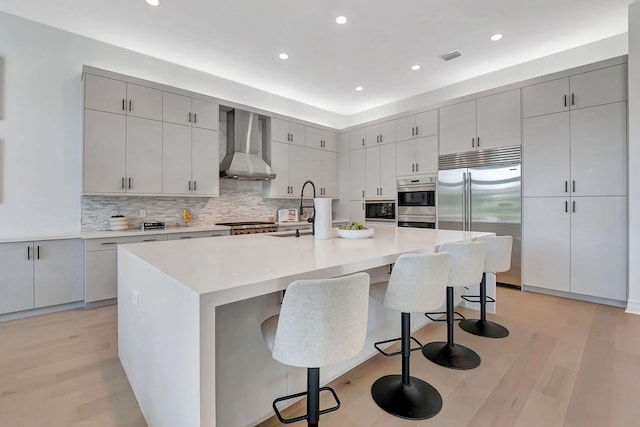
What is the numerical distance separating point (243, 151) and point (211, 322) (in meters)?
4.00

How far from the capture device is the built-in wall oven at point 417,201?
466 cm

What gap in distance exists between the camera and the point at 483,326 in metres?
2.63

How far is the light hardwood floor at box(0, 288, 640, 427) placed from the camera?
60.7 inches

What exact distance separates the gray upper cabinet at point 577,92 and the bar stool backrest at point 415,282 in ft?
10.7

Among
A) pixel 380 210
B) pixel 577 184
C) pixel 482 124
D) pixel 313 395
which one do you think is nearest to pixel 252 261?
pixel 313 395

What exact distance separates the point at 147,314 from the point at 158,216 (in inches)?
120

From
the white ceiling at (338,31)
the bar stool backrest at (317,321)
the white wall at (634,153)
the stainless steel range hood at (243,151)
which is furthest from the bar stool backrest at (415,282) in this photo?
the stainless steel range hood at (243,151)

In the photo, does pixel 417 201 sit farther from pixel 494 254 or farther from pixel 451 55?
pixel 494 254

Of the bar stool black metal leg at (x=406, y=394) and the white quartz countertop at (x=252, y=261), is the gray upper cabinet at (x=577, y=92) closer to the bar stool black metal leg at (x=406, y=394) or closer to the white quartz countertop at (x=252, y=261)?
the white quartz countertop at (x=252, y=261)

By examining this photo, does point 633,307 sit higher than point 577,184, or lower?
lower

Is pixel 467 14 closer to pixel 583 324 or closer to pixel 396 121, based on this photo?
pixel 396 121

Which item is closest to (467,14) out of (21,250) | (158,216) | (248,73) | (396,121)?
(396,121)

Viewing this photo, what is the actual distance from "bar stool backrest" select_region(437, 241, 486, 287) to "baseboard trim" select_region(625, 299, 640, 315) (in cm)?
242

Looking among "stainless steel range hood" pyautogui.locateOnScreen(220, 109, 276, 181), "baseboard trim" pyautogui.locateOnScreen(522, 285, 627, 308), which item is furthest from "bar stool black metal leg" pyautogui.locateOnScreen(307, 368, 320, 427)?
"baseboard trim" pyautogui.locateOnScreen(522, 285, 627, 308)
